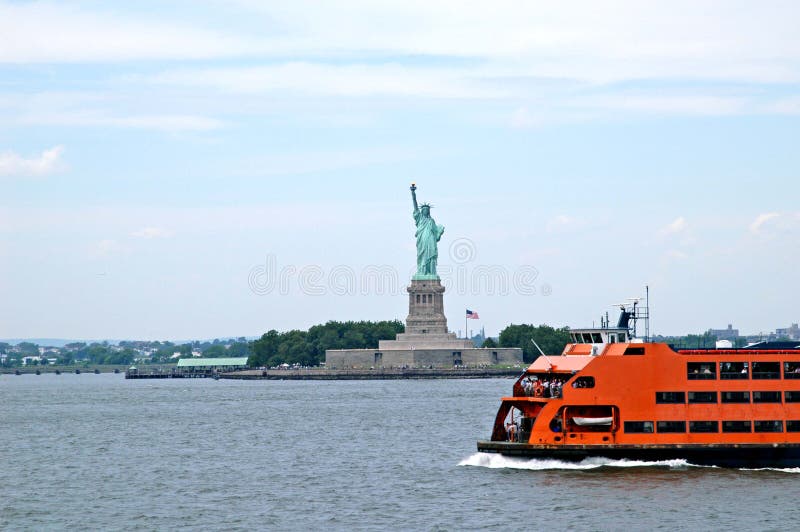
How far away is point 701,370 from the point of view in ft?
193

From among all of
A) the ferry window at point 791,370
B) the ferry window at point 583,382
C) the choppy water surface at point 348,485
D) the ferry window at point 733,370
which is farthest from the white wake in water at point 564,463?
the ferry window at point 791,370

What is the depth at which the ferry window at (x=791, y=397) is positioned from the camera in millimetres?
58688

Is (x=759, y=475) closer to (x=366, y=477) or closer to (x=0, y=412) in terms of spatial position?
(x=366, y=477)

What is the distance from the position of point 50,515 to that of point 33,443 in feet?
110

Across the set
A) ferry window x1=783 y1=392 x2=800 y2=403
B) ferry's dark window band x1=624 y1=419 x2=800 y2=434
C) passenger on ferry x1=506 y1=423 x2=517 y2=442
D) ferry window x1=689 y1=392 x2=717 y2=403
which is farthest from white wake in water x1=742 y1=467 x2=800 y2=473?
passenger on ferry x1=506 y1=423 x2=517 y2=442

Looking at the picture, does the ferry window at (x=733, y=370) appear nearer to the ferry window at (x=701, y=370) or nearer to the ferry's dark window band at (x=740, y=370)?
the ferry's dark window band at (x=740, y=370)

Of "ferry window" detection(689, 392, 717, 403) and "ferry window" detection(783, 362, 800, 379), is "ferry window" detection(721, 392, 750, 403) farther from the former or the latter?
"ferry window" detection(783, 362, 800, 379)

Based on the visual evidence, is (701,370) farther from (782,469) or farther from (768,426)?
(782,469)

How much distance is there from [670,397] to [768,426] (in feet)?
14.2

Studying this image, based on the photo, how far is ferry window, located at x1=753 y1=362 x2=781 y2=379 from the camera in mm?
58969

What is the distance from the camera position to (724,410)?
5847 cm

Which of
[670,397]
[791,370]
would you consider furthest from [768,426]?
[670,397]

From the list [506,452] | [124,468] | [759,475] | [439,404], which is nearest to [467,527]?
[506,452]

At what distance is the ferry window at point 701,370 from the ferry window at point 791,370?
9.94 ft
